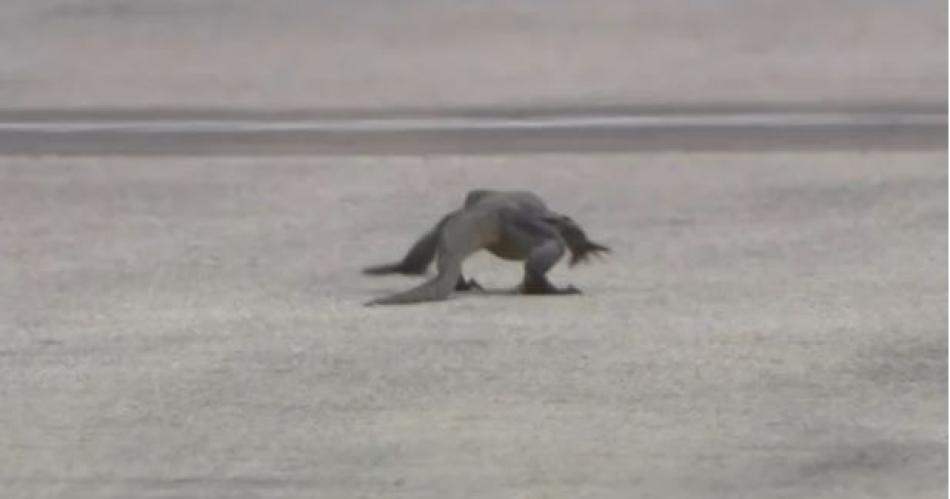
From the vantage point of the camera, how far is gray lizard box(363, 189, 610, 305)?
8641 millimetres

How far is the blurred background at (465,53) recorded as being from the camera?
1461cm

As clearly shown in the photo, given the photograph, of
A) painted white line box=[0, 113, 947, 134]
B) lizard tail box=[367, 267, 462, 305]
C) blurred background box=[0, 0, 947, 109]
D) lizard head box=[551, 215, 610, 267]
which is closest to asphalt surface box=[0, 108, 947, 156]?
painted white line box=[0, 113, 947, 134]

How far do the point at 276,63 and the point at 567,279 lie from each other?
719 centimetres

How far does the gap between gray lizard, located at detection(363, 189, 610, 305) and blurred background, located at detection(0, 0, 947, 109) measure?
5.24 m

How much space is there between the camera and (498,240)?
8.77 meters

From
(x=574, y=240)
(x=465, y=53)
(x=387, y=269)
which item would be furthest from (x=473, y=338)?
(x=465, y=53)

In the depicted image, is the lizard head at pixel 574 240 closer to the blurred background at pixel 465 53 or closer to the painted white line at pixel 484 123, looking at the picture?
the painted white line at pixel 484 123

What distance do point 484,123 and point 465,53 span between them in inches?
114

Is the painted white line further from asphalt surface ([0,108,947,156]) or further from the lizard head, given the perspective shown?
the lizard head

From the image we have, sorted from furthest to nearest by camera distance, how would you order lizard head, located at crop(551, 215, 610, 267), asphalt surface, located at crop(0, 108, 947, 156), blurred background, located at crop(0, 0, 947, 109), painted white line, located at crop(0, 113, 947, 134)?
blurred background, located at crop(0, 0, 947, 109) → painted white line, located at crop(0, 113, 947, 134) → asphalt surface, located at crop(0, 108, 947, 156) → lizard head, located at crop(551, 215, 610, 267)

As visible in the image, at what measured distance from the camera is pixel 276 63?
634 inches

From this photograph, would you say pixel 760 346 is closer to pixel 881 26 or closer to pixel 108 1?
Result: pixel 881 26

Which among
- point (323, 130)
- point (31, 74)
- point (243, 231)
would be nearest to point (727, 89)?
point (323, 130)

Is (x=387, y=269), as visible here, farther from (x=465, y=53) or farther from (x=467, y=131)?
(x=465, y=53)
